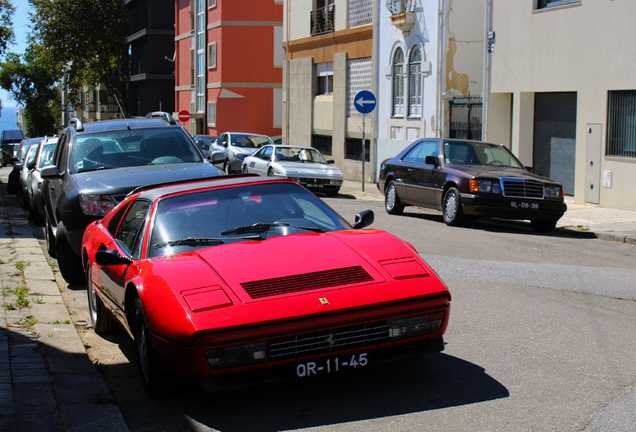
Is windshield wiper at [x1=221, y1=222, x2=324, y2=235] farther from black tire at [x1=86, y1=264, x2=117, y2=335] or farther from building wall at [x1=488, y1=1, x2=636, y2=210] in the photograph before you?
building wall at [x1=488, y1=1, x2=636, y2=210]

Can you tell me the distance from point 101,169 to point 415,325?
6.31 m

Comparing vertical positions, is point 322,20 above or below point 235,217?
above

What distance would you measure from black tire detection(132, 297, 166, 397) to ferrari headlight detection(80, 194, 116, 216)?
400 centimetres

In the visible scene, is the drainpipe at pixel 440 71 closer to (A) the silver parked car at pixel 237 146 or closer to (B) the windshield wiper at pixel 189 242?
(A) the silver parked car at pixel 237 146

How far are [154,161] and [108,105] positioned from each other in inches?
3060

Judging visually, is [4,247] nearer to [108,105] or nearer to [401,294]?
[401,294]

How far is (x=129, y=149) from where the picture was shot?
10.6 metres

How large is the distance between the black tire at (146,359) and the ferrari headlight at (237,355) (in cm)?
56

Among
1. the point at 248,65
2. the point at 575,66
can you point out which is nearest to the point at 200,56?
the point at 248,65

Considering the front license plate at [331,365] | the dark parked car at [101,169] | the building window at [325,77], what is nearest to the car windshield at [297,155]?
the building window at [325,77]

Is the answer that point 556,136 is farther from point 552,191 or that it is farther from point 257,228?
point 257,228

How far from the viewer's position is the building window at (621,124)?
1759 cm

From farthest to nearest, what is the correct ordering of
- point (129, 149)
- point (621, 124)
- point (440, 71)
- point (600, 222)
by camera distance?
point (440, 71) → point (621, 124) → point (600, 222) → point (129, 149)

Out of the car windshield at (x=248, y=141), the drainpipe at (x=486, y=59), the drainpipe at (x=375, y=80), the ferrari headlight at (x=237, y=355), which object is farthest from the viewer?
the car windshield at (x=248, y=141)
